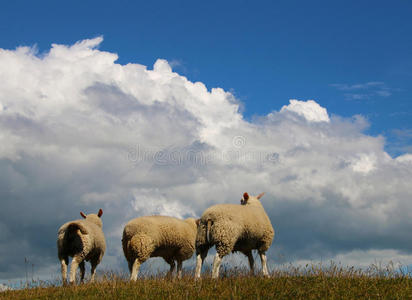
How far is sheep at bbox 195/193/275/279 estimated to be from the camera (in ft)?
46.2

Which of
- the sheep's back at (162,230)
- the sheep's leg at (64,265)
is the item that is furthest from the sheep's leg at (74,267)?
the sheep's back at (162,230)

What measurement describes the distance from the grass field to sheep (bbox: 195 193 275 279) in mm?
814

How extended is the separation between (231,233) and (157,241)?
11.1ft

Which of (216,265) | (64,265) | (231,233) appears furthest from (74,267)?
(231,233)

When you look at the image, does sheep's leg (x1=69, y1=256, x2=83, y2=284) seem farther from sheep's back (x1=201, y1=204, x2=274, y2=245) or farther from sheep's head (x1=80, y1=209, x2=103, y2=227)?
sheep's back (x1=201, y1=204, x2=274, y2=245)

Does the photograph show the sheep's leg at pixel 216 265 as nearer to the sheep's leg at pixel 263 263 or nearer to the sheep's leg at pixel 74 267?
the sheep's leg at pixel 263 263

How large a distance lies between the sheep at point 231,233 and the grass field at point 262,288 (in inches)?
32.1

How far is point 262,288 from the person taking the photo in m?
11.9

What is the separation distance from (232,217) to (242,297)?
3820 mm

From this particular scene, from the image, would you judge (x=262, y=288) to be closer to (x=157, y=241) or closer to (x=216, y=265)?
(x=216, y=265)

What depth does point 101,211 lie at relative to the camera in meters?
20.5

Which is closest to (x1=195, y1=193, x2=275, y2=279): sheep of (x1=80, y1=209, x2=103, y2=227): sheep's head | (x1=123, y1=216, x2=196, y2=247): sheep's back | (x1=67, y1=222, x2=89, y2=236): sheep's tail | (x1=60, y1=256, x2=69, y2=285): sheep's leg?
(x1=123, y1=216, x2=196, y2=247): sheep's back

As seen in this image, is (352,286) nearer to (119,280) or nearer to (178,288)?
(178,288)

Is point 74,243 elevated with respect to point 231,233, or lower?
elevated
